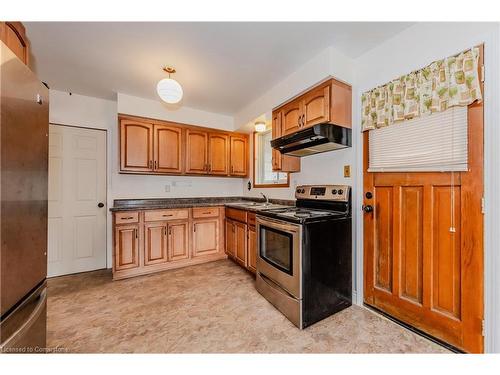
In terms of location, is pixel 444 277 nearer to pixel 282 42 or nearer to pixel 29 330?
pixel 282 42

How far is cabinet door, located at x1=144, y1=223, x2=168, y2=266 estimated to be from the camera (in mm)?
2854

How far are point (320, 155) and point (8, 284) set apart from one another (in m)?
2.59

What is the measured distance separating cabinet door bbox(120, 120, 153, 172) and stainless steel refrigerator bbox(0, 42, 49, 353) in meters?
1.84

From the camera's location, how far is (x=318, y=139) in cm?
203

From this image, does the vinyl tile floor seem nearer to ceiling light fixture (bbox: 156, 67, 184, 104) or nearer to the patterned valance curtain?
the patterned valance curtain

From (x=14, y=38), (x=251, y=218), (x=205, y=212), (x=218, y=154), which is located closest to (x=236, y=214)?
(x=251, y=218)

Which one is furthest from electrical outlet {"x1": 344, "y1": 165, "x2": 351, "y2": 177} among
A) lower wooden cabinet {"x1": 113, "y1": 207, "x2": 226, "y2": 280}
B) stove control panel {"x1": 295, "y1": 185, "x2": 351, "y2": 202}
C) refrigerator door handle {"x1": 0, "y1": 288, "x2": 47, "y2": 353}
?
refrigerator door handle {"x1": 0, "y1": 288, "x2": 47, "y2": 353}

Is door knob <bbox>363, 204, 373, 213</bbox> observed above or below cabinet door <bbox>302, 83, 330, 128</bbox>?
below

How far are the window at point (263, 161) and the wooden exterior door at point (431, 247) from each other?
5.80 ft

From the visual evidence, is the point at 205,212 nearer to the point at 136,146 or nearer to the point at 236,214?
the point at 236,214

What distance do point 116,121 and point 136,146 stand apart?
628mm

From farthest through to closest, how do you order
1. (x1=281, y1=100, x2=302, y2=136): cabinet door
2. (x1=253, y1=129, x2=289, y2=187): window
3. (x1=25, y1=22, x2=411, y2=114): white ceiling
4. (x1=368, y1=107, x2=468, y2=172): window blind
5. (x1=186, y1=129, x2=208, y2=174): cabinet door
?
(x1=253, y1=129, x2=289, y2=187): window < (x1=186, y1=129, x2=208, y2=174): cabinet door < (x1=281, y1=100, x2=302, y2=136): cabinet door < (x1=25, y1=22, x2=411, y2=114): white ceiling < (x1=368, y1=107, x2=468, y2=172): window blind

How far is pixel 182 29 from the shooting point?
5.69 feet
